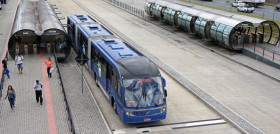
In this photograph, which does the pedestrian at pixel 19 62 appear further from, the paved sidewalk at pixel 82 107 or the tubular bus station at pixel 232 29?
the tubular bus station at pixel 232 29

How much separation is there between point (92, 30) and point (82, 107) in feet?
27.5

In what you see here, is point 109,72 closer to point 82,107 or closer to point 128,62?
point 128,62

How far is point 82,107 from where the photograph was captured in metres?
19.7

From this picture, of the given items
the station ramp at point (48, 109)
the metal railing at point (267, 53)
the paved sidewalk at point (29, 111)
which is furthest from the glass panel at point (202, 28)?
the paved sidewalk at point (29, 111)

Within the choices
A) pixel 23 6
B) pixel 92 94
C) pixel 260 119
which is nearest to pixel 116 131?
pixel 92 94

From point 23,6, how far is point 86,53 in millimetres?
14217

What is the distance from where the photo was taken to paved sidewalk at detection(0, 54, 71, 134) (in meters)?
16.3

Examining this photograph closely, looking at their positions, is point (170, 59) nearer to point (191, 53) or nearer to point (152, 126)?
point (191, 53)

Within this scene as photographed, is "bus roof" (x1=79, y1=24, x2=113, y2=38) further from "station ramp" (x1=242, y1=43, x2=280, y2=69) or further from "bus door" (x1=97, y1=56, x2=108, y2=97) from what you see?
"station ramp" (x1=242, y1=43, x2=280, y2=69)

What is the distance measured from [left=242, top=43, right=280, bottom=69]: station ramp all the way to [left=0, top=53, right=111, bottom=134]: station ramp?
573 inches

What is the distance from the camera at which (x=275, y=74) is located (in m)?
27.1

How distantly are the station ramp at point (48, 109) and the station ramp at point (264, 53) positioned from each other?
573 inches

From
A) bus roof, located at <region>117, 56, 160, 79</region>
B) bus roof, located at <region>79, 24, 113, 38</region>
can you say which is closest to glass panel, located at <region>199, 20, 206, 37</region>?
bus roof, located at <region>79, 24, 113, 38</region>

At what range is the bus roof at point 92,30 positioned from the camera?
2559 centimetres
